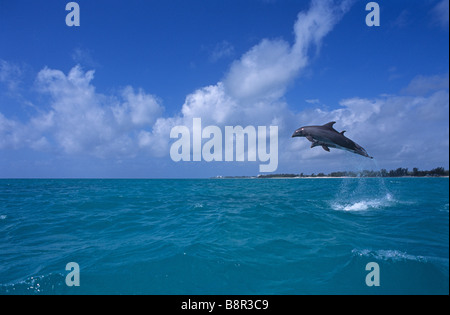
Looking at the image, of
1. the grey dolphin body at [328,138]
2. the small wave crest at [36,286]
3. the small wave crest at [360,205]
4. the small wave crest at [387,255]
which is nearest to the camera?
the grey dolphin body at [328,138]

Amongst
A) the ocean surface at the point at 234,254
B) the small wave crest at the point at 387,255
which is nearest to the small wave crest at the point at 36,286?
the ocean surface at the point at 234,254

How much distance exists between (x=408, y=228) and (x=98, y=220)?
56.8 feet

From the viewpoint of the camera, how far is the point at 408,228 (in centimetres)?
1008

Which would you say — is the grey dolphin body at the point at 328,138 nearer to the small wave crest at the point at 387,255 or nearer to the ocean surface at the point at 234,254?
the ocean surface at the point at 234,254

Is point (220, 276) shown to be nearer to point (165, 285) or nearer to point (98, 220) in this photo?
point (165, 285)

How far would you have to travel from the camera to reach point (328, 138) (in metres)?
5.55

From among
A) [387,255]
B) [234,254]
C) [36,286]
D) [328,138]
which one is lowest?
[36,286]

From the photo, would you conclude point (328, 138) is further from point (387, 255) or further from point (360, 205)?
point (360, 205)

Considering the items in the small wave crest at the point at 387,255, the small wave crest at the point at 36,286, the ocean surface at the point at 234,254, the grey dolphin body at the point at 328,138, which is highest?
the grey dolphin body at the point at 328,138

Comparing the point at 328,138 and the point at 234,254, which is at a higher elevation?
the point at 328,138

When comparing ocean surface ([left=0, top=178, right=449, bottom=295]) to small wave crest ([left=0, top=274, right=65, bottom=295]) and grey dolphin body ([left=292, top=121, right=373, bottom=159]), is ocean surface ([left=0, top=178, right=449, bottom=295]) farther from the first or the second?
grey dolphin body ([left=292, top=121, right=373, bottom=159])

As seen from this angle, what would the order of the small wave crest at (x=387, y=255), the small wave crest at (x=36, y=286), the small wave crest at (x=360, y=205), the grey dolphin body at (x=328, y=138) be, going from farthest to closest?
1. the small wave crest at (x=360, y=205)
2. the small wave crest at (x=387, y=255)
3. the small wave crest at (x=36, y=286)
4. the grey dolphin body at (x=328, y=138)

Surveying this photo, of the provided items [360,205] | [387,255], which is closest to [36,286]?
[387,255]

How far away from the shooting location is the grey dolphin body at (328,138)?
544cm
